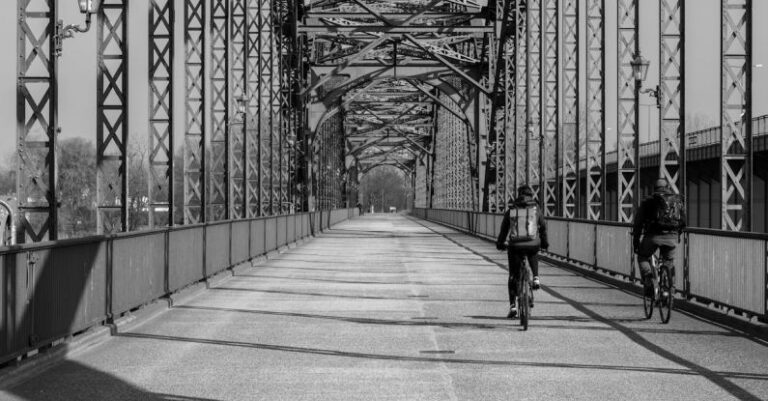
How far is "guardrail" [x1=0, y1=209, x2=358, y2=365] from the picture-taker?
9227 mm

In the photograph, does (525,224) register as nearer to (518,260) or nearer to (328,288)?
(518,260)

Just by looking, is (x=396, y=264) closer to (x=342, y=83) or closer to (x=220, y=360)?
(x=220, y=360)

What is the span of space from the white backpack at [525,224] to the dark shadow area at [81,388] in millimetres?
5499

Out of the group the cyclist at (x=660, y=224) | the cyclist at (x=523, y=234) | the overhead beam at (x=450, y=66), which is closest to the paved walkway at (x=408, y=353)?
the cyclist at (x=523, y=234)

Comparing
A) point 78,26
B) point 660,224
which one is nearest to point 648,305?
point 660,224

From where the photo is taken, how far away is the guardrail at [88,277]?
9.23m

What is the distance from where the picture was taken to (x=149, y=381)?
28.8ft

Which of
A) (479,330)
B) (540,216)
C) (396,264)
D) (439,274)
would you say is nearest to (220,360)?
(479,330)

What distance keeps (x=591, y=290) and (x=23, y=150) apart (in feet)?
31.8

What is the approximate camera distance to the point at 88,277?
1151cm

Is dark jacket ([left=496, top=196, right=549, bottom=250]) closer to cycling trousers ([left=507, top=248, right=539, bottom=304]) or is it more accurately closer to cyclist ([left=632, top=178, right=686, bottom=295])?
cycling trousers ([left=507, top=248, right=539, bottom=304])

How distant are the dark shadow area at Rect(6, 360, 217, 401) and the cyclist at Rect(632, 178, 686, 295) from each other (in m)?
6.86

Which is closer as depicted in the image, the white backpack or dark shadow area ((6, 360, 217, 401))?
dark shadow area ((6, 360, 217, 401))

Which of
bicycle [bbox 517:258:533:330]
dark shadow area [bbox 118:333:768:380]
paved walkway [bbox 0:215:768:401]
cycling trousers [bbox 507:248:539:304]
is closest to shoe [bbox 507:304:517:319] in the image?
paved walkway [bbox 0:215:768:401]
